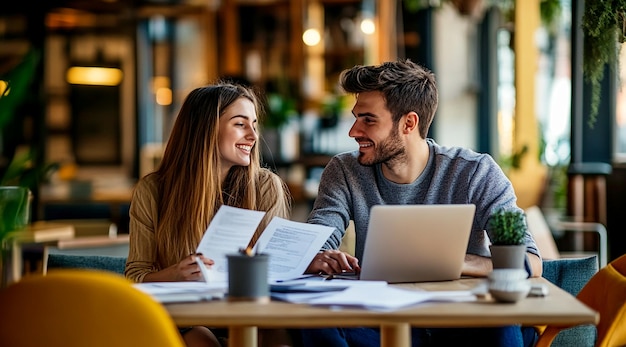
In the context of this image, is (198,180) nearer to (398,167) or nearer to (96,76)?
(398,167)

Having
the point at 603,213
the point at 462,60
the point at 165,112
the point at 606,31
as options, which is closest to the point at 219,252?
the point at 606,31

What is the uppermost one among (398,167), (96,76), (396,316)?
(96,76)

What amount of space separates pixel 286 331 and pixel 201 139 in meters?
0.69

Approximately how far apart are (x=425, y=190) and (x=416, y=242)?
2.28ft

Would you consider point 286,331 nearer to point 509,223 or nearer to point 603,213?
point 509,223

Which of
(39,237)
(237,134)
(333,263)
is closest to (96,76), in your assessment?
(39,237)

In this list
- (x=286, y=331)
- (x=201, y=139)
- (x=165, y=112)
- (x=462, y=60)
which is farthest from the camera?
(x=165, y=112)

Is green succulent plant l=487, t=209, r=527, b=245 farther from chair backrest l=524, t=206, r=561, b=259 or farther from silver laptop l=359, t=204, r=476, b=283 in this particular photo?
chair backrest l=524, t=206, r=561, b=259

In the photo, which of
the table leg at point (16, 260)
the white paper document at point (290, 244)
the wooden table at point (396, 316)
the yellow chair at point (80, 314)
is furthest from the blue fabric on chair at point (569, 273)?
the table leg at point (16, 260)

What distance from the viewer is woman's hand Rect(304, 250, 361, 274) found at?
261 centimetres

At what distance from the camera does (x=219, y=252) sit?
8.06ft

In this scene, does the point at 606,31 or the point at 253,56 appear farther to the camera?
the point at 253,56

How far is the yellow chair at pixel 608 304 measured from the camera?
2408mm

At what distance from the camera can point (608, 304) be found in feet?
8.32
